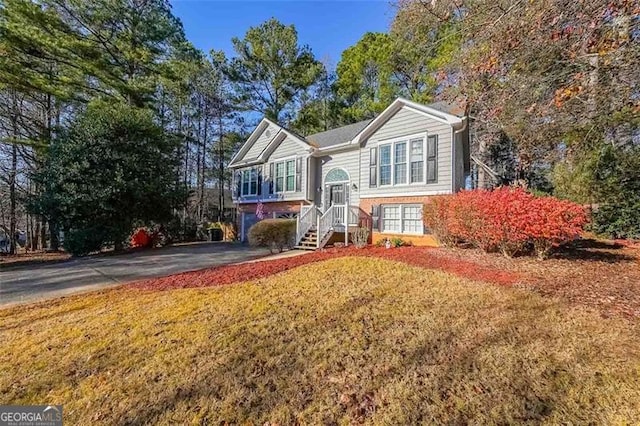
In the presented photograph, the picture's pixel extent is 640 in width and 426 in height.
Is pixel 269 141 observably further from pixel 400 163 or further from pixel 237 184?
pixel 400 163

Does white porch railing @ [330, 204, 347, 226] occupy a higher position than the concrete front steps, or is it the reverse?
white porch railing @ [330, 204, 347, 226]

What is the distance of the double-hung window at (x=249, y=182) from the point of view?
58.7 ft

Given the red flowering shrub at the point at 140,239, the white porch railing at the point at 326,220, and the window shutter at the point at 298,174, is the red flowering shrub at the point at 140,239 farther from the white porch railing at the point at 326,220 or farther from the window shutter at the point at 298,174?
the white porch railing at the point at 326,220

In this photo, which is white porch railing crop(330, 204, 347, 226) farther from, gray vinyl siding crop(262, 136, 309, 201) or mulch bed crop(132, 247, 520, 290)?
mulch bed crop(132, 247, 520, 290)

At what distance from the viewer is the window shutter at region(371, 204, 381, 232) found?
39.9ft

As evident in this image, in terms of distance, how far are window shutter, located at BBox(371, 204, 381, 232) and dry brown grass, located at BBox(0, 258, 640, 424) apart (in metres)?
6.96

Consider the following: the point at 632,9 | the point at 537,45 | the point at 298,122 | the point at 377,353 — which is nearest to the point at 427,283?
the point at 377,353

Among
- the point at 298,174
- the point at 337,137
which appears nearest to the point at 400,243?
the point at 298,174

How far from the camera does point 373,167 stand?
12383 mm

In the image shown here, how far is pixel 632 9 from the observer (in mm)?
3936

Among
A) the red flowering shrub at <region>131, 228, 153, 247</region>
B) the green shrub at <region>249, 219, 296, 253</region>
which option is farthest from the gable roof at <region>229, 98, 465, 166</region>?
the red flowering shrub at <region>131, 228, 153, 247</region>

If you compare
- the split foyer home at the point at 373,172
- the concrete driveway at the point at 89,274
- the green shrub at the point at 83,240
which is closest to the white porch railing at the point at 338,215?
the split foyer home at the point at 373,172

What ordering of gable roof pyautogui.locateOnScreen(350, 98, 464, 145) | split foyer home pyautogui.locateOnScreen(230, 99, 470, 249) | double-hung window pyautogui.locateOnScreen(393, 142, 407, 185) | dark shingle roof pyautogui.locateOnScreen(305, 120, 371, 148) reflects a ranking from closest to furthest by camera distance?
gable roof pyautogui.locateOnScreen(350, 98, 464, 145) → split foyer home pyautogui.locateOnScreen(230, 99, 470, 249) → double-hung window pyautogui.locateOnScreen(393, 142, 407, 185) → dark shingle roof pyautogui.locateOnScreen(305, 120, 371, 148)

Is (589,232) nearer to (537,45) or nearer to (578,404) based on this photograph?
(537,45)
